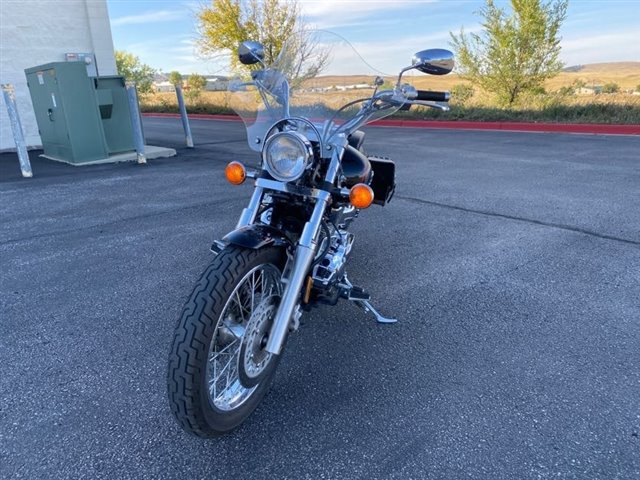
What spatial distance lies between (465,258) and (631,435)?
2.03 metres

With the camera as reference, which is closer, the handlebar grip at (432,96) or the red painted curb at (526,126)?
the handlebar grip at (432,96)

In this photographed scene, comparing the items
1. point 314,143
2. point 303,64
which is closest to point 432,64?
point 314,143

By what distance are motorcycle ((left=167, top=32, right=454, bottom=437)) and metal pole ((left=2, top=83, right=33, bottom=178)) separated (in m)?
6.08

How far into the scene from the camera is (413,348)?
2643 millimetres

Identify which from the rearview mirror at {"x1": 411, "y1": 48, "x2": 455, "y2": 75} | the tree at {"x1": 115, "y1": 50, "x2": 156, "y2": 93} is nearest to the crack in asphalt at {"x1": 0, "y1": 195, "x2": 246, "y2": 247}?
the rearview mirror at {"x1": 411, "y1": 48, "x2": 455, "y2": 75}

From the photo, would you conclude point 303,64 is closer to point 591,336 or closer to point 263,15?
point 591,336

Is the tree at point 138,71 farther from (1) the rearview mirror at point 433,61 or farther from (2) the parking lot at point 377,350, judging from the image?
(1) the rearview mirror at point 433,61

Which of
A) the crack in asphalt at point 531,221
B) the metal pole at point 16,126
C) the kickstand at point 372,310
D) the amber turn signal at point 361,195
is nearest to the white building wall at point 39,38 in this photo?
the metal pole at point 16,126

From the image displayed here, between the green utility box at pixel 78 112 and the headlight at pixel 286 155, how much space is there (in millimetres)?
7232

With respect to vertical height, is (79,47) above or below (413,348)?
above

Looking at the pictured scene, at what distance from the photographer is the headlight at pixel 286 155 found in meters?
2.02

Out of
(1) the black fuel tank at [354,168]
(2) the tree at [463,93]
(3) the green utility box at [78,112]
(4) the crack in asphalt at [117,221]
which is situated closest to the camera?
(1) the black fuel tank at [354,168]

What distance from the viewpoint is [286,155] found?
6.77 feet

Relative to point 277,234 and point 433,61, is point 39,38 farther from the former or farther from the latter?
point 433,61
